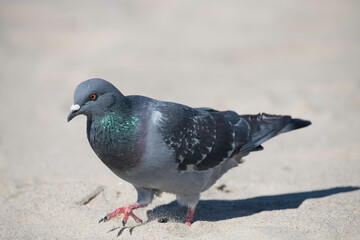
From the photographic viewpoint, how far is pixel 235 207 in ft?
18.0

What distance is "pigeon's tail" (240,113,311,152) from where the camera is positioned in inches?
215

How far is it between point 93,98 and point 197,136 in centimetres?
123

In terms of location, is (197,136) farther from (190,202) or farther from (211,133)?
(190,202)

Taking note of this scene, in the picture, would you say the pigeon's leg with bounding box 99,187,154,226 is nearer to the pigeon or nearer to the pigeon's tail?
the pigeon

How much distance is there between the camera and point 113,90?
4379mm

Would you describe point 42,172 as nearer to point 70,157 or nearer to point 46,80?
point 70,157

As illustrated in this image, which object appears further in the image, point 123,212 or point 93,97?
point 123,212

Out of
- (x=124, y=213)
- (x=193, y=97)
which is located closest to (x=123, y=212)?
(x=124, y=213)

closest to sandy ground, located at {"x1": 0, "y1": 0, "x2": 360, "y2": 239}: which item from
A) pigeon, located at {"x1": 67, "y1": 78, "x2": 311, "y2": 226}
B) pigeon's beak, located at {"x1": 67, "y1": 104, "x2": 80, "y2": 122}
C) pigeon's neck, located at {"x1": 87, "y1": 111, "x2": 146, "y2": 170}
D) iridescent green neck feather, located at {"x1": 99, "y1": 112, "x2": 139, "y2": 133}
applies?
pigeon, located at {"x1": 67, "y1": 78, "x2": 311, "y2": 226}

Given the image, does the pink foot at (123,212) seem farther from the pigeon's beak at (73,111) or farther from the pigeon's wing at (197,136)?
the pigeon's beak at (73,111)

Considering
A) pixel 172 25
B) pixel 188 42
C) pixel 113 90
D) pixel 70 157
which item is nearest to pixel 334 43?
pixel 188 42

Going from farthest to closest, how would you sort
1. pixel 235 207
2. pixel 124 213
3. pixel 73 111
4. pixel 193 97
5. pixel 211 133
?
1. pixel 193 97
2. pixel 235 207
3. pixel 211 133
4. pixel 124 213
5. pixel 73 111

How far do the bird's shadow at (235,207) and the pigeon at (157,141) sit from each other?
0.32 meters

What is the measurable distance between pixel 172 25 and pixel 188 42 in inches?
68.4
